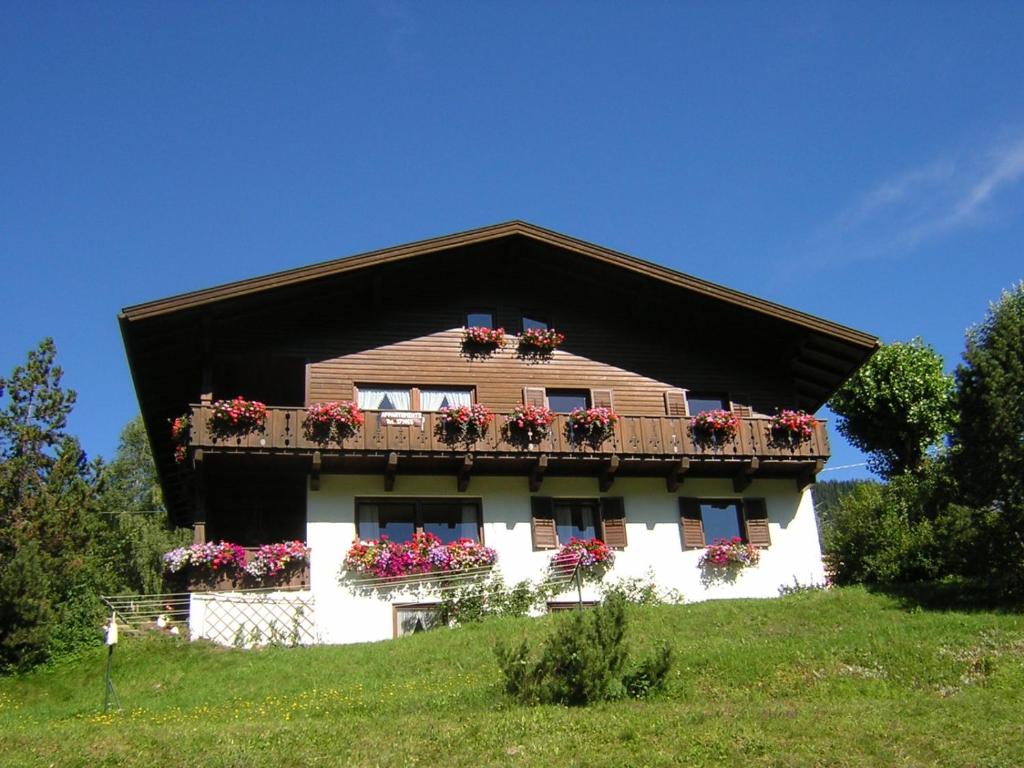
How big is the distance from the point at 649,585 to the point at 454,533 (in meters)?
4.63

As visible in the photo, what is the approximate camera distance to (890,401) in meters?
40.2

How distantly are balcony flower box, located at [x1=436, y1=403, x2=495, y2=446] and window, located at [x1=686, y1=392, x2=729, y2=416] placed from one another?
6.20 metres

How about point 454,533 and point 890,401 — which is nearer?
point 454,533

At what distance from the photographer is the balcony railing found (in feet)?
79.9

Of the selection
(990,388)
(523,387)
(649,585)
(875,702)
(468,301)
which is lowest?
(875,702)

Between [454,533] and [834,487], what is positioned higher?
[834,487]

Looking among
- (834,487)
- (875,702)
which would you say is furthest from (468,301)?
(834,487)

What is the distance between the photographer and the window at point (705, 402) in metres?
29.1

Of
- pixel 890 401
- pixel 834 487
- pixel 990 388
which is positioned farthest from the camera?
pixel 834 487

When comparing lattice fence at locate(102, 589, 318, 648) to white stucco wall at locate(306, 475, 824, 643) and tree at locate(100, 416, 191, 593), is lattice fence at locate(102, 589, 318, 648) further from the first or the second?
tree at locate(100, 416, 191, 593)

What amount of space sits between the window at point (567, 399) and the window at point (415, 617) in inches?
243

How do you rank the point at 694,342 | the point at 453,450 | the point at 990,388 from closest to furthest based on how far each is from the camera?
the point at 990,388 → the point at 453,450 → the point at 694,342

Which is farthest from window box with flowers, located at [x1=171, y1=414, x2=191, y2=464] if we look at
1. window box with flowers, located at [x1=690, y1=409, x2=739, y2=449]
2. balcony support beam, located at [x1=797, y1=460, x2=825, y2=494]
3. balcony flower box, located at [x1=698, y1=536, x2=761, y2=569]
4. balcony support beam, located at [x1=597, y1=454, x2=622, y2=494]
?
balcony support beam, located at [x1=797, y1=460, x2=825, y2=494]

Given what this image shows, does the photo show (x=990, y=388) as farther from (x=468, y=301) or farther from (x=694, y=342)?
(x=468, y=301)
